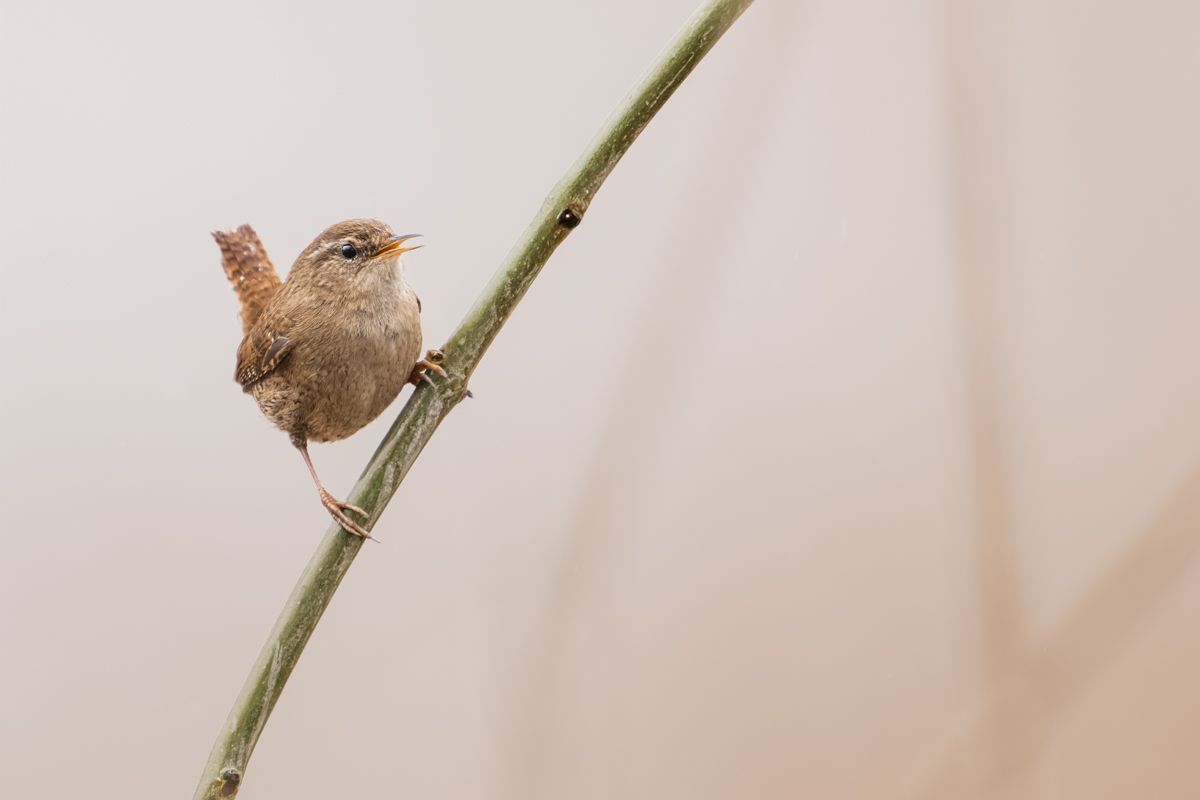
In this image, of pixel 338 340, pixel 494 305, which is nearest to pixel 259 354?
pixel 338 340

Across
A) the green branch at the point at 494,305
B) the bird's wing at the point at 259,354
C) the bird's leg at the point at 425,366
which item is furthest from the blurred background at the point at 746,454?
the green branch at the point at 494,305

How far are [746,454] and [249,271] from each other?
99 centimetres

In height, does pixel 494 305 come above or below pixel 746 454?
below

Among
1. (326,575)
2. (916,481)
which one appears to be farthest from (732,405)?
(326,575)

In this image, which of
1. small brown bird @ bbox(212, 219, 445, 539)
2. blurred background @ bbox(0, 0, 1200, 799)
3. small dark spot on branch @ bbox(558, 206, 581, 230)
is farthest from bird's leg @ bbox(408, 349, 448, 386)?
blurred background @ bbox(0, 0, 1200, 799)

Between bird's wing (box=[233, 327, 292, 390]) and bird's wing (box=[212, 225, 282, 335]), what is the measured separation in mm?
61

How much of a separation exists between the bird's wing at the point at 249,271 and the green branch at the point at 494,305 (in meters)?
0.48

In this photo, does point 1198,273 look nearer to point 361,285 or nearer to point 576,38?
point 576,38

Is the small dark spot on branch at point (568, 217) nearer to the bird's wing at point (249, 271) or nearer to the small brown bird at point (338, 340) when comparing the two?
the small brown bird at point (338, 340)

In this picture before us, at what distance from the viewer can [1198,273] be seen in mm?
1767

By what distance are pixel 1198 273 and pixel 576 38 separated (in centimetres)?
123

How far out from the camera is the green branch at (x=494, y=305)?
968mm

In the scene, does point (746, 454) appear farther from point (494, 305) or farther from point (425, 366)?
point (494, 305)

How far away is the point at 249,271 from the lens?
1.40 metres
